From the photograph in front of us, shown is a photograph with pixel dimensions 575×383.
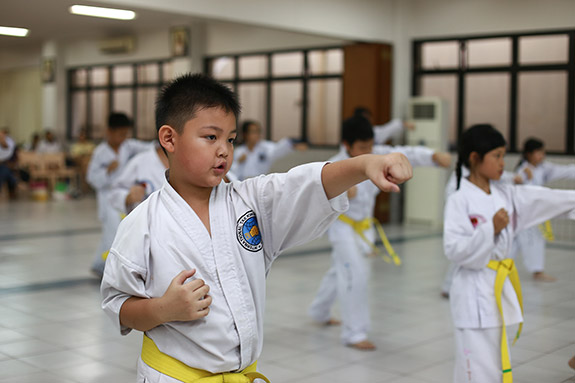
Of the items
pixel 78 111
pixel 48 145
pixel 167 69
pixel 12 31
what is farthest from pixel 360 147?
pixel 78 111

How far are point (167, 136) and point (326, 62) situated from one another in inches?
403

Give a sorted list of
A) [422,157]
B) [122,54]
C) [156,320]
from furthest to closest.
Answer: [122,54] < [422,157] < [156,320]

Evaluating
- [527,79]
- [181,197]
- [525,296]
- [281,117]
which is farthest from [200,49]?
[181,197]

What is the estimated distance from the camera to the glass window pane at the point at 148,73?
49.0 ft

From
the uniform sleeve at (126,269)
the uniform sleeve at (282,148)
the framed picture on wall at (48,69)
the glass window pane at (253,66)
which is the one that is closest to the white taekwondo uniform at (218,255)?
the uniform sleeve at (126,269)

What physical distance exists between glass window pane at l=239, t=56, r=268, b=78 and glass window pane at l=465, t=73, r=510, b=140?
4037 mm

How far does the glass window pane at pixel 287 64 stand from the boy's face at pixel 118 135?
20.3 ft

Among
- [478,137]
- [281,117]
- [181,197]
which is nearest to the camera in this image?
[181,197]

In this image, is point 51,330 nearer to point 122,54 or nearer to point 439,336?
point 439,336

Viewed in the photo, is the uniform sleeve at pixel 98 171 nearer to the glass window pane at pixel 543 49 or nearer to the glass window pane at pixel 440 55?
the glass window pane at pixel 440 55

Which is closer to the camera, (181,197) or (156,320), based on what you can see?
(156,320)

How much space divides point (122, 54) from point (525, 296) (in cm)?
1201

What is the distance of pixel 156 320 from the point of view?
155cm

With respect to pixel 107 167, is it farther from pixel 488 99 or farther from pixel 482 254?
pixel 488 99
